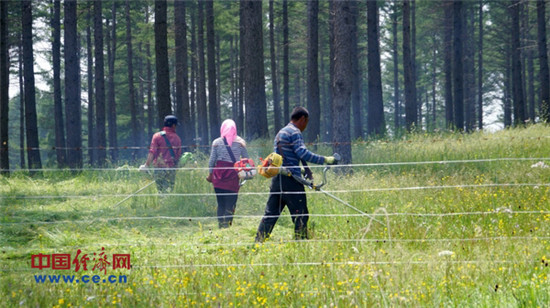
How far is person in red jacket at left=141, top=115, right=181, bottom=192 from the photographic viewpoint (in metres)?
11.1

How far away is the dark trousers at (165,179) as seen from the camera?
11.6 meters

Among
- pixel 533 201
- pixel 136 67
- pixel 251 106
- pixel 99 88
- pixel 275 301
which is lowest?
pixel 275 301

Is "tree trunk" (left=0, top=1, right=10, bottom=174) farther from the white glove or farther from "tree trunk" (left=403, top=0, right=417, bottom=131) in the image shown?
"tree trunk" (left=403, top=0, right=417, bottom=131)

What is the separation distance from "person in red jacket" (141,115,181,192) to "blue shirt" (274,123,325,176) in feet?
14.6

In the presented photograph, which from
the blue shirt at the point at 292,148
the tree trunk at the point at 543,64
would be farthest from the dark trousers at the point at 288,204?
the tree trunk at the point at 543,64

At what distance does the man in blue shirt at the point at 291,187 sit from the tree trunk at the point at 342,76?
653cm

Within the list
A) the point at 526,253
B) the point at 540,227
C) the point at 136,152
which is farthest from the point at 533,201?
the point at 136,152

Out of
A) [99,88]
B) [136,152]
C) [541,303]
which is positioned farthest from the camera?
[136,152]

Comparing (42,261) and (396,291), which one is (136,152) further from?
(396,291)

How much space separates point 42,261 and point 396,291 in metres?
4.14

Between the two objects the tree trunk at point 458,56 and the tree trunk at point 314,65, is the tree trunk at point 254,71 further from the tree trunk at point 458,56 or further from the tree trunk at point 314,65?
the tree trunk at point 458,56

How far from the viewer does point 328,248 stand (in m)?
6.16

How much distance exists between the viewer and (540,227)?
22.2ft

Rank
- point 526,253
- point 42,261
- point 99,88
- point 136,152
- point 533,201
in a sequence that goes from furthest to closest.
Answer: point 136,152 → point 99,88 → point 533,201 → point 42,261 → point 526,253
